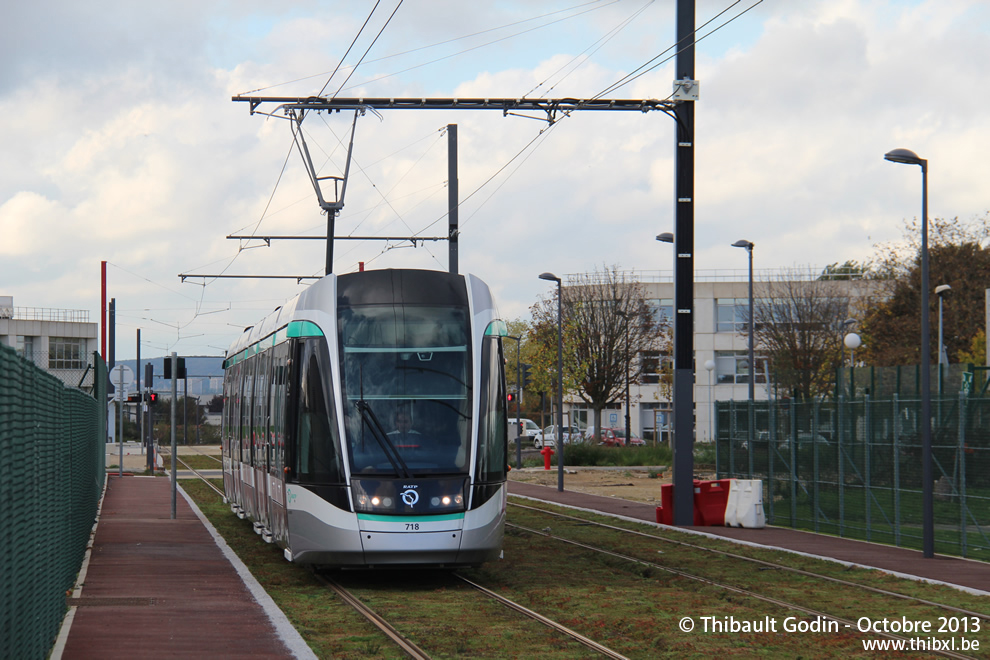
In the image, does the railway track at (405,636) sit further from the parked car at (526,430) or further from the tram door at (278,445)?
the parked car at (526,430)

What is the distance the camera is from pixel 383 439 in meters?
12.9

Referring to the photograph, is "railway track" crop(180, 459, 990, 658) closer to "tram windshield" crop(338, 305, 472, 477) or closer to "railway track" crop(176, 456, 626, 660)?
"railway track" crop(176, 456, 626, 660)

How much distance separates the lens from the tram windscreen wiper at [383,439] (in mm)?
12750

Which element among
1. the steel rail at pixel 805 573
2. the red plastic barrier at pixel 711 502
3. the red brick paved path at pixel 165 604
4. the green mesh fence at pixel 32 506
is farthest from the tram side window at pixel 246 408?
the red plastic barrier at pixel 711 502

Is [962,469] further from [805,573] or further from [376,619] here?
[376,619]

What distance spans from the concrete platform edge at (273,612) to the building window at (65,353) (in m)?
94.3

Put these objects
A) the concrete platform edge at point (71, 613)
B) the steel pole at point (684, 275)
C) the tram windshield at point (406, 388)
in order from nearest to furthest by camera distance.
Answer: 1. the concrete platform edge at point (71, 613)
2. the tram windshield at point (406, 388)
3. the steel pole at point (684, 275)

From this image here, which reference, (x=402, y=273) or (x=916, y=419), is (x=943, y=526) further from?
(x=402, y=273)

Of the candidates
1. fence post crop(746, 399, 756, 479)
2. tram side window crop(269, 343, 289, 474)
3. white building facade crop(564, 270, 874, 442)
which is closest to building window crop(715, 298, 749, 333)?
white building facade crop(564, 270, 874, 442)

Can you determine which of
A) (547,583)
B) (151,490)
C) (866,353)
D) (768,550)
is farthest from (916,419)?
(866,353)

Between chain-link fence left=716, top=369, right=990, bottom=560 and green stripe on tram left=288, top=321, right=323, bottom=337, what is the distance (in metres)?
9.30

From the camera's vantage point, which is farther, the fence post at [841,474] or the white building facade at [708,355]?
the white building facade at [708,355]

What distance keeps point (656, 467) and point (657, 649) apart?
127 feet

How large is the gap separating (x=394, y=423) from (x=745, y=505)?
10.7 meters
